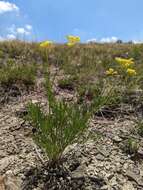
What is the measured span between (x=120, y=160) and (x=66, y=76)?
2.78 meters

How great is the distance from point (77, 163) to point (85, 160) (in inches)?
5.2

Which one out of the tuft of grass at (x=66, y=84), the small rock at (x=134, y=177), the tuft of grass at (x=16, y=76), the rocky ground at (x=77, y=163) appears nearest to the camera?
the rocky ground at (x=77, y=163)

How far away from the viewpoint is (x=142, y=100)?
625 centimetres

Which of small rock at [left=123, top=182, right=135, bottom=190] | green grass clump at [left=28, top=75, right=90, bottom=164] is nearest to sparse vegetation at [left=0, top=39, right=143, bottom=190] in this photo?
green grass clump at [left=28, top=75, right=90, bottom=164]

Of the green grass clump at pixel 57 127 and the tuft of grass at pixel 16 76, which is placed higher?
the tuft of grass at pixel 16 76

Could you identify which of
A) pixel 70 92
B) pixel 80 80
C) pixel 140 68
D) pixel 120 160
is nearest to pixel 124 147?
pixel 120 160

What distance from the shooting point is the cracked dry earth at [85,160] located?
4242mm

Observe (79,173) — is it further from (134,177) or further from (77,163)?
(134,177)

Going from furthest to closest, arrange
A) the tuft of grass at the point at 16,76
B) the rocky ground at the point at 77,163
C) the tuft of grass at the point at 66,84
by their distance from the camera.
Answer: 1. the tuft of grass at the point at 66,84
2. the tuft of grass at the point at 16,76
3. the rocky ground at the point at 77,163

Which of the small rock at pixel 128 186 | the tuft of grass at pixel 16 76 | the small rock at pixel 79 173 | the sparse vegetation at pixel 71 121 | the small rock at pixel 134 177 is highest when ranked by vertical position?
the tuft of grass at pixel 16 76

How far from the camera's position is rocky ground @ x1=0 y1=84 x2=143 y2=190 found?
13.9ft

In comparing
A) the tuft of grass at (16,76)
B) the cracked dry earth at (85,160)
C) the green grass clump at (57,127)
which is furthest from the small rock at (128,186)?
the tuft of grass at (16,76)

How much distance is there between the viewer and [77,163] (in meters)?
4.50

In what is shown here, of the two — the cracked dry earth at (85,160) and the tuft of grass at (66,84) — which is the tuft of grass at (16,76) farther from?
the cracked dry earth at (85,160)
